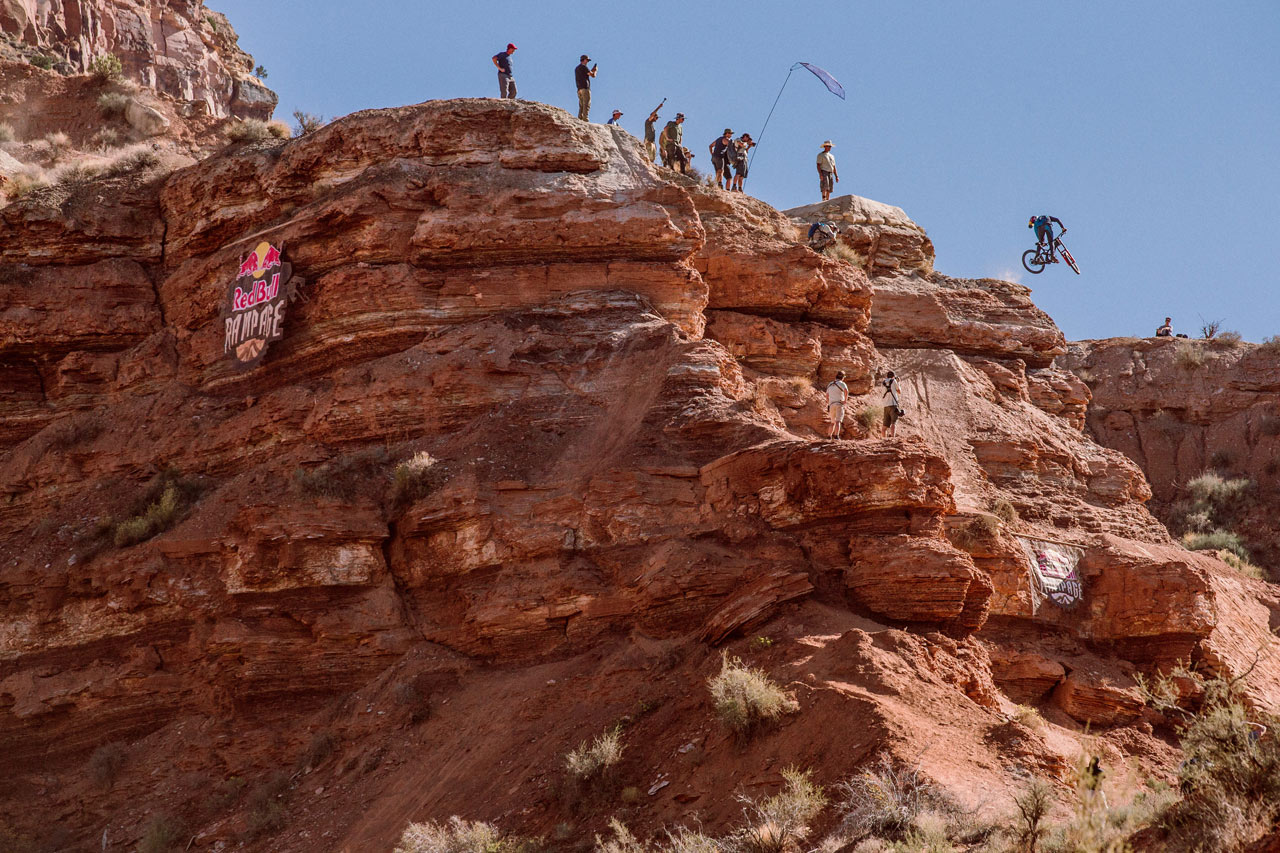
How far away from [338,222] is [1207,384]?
30.0 metres

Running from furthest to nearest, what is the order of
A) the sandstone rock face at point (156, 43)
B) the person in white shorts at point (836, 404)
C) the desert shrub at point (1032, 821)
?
the sandstone rock face at point (156, 43)
the person in white shorts at point (836, 404)
the desert shrub at point (1032, 821)

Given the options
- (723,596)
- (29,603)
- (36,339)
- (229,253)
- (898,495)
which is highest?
(229,253)

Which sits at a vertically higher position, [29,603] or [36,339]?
[36,339]

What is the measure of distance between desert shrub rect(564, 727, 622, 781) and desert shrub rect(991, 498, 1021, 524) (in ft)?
35.9

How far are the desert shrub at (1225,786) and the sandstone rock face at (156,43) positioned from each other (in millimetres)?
33764

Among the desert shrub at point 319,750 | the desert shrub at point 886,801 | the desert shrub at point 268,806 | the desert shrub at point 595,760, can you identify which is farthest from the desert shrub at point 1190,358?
the desert shrub at point 268,806

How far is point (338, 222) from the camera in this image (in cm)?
2141

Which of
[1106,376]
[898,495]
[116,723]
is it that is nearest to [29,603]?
[116,723]

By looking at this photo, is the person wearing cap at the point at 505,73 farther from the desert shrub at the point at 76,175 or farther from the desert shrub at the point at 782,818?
the desert shrub at the point at 782,818

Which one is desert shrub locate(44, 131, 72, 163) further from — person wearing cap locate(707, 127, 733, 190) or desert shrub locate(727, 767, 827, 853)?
desert shrub locate(727, 767, 827, 853)

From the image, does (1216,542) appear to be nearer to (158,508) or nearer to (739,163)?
(739,163)

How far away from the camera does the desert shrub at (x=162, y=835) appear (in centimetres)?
1573

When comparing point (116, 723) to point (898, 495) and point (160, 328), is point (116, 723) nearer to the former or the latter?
point (160, 328)

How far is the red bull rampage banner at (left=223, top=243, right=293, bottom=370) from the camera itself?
2096 centimetres
